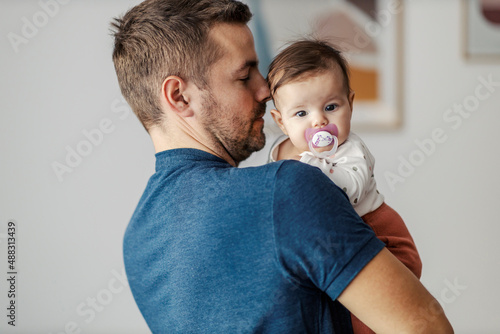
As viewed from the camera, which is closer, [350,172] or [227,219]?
[227,219]

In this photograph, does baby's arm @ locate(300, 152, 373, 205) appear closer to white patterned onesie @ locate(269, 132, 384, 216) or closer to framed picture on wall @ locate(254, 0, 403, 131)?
white patterned onesie @ locate(269, 132, 384, 216)

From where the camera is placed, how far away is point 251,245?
2.81 ft

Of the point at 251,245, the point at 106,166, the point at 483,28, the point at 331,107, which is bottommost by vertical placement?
the point at 106,166

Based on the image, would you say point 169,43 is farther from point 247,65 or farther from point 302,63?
point 302,63

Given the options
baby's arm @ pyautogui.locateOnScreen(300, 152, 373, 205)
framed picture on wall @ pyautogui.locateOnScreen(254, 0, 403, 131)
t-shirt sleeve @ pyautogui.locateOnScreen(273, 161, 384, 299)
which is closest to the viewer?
t-shirt sleeve @ pyautogui.locateOnScreen(273, 161, 384, 299)

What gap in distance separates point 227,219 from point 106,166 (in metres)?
1.85

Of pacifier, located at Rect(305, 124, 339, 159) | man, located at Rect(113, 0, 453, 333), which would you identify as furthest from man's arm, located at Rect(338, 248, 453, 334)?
pacifier, located at Rect(305, 124, 339, 159)

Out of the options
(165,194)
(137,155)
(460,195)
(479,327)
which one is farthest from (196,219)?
(479,327)

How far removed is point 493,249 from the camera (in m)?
2.57

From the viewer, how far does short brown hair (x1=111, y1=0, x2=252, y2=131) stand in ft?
3.42

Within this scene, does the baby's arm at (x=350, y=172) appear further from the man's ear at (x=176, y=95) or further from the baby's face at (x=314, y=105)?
the man's ear at (x=176, y=95)

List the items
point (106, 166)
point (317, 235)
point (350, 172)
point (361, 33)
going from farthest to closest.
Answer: point (106, 166) → point (361, 33) → point (350, 172) → point (317, 235)

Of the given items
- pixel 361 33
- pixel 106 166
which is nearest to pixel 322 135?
pixel 361 33

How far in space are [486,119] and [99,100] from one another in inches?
74.3
